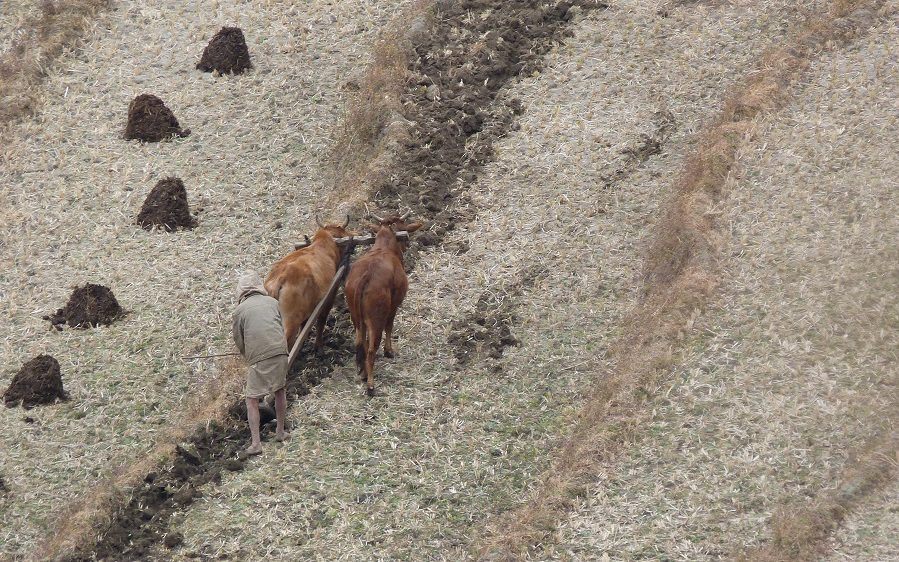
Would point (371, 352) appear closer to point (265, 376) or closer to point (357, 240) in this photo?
point (265, 376)

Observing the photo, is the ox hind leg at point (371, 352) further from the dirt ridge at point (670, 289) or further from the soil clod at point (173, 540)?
the soil clod at point (173, 540)

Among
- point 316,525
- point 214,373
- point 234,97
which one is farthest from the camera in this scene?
point 234,97

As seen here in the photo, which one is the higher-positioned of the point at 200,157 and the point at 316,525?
the point at 200,157

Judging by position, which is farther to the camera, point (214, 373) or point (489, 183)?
point (489, 183)

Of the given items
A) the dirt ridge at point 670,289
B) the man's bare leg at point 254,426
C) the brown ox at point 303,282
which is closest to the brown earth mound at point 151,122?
the brown ox at point 303,282

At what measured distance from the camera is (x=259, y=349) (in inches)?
469

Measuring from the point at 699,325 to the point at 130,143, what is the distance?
35.8ft

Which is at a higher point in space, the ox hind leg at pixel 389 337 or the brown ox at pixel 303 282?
the brown ox at pixel 303 282

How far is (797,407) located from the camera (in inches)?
451

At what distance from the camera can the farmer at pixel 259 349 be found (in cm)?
1193

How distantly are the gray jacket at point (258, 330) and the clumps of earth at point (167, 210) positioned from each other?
5227 mm

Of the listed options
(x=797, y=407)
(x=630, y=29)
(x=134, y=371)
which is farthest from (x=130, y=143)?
(x=797, y=407)

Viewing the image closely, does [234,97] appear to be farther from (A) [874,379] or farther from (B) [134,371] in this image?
(A) [874,379]

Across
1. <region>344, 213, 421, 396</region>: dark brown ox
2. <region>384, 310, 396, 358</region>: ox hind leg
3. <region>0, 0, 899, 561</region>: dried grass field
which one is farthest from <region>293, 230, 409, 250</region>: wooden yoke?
<region>384, 310, 396, 358</region>: ox hind leg
